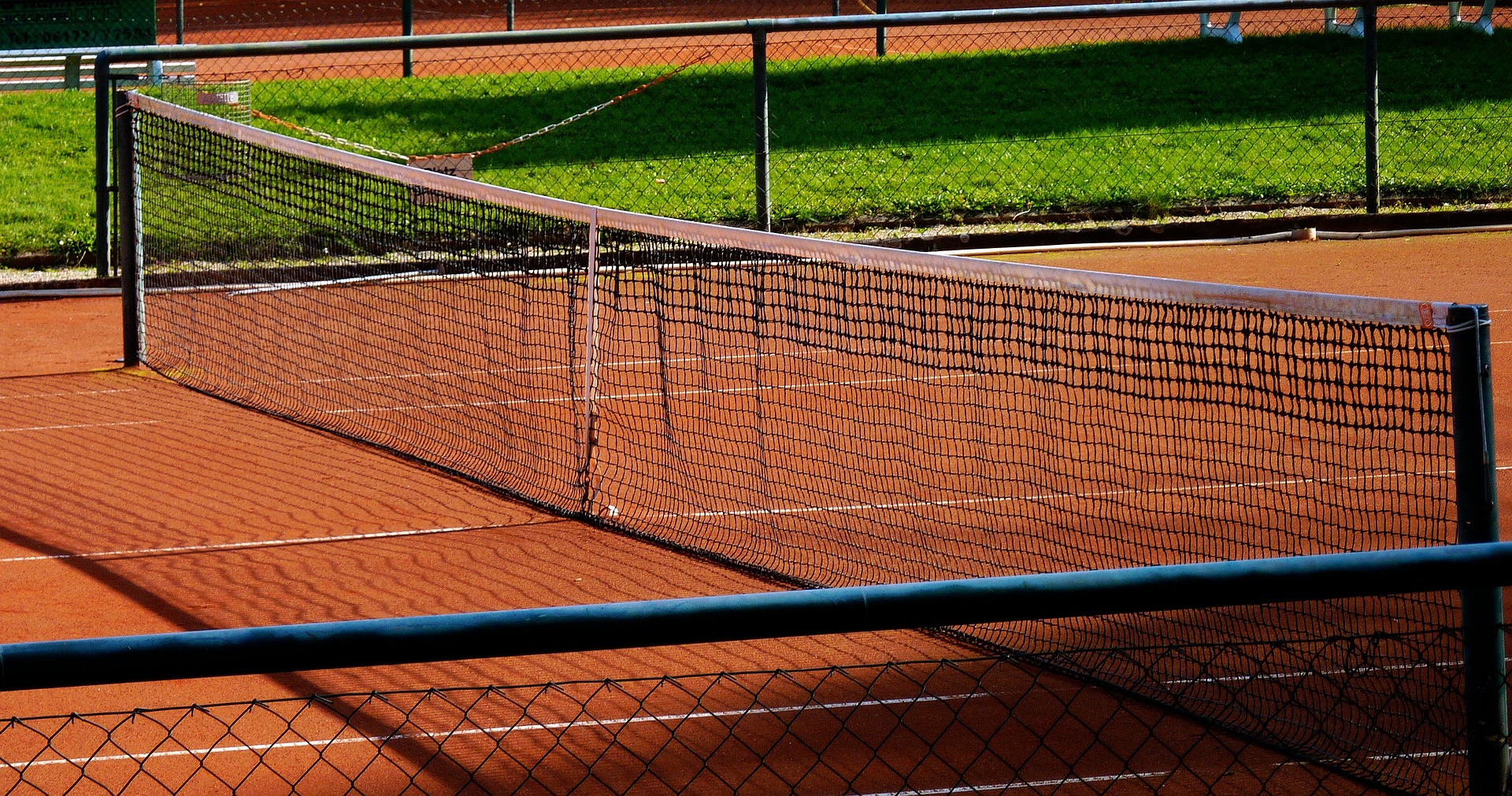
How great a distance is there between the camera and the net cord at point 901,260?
15.9ft

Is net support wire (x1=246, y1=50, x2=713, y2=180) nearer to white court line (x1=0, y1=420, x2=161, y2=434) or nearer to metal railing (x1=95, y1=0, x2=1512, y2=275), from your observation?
metal railing (x1=95, y1=0, x2=1512, y2=275)

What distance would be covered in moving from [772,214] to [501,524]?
7.97 metres

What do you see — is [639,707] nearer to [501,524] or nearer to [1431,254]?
[501,524]

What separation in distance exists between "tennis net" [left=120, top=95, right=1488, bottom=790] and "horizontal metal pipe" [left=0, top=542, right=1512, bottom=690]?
1236 mm

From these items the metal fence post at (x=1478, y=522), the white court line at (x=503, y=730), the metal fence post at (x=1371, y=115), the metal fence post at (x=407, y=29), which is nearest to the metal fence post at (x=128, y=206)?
the white court line at (x=503, y=730)

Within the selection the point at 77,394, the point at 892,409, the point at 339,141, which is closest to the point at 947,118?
→ the point at 339,141

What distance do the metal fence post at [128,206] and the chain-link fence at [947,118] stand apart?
2222 mm

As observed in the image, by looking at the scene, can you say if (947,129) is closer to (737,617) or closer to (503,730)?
(503,730)

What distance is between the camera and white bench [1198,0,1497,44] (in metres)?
19.9

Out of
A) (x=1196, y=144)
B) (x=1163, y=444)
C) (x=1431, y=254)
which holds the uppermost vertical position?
(x=1196, y=144)

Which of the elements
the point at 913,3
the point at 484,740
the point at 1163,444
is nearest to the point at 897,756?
the point at 484,740

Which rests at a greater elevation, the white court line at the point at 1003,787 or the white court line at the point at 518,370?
the white court line at the point at 518,370

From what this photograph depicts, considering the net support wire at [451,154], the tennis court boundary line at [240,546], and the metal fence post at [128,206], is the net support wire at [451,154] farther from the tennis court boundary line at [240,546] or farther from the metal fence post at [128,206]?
the tennis court boundary line at [240,546]

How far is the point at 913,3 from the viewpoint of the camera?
2558cm
